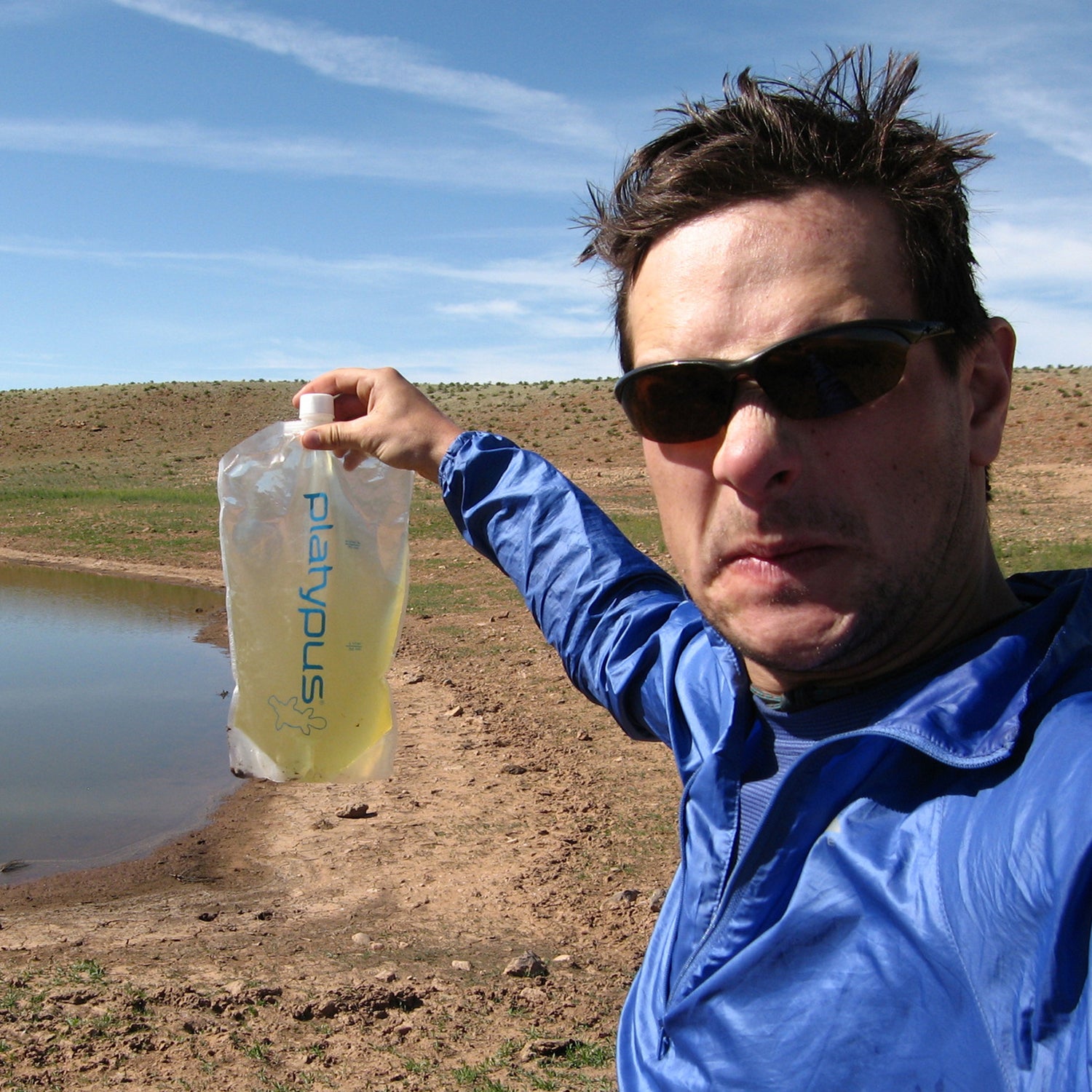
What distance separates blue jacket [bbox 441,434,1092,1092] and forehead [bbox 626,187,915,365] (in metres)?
0.43

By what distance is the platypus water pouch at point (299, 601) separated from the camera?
7.62ft

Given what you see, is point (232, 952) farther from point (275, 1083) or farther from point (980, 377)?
point (980, 377)

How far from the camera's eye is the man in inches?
41.5

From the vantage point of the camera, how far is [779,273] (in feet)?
4.58

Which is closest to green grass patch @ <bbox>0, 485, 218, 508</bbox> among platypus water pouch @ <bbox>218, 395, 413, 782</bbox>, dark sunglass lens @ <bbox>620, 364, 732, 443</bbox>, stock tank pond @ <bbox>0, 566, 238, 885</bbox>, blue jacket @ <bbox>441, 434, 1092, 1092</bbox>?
stock tank pond @ <bbox>0, 566, 238, 885</bbox>

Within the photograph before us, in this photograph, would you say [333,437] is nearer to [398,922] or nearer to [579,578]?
[579,578]

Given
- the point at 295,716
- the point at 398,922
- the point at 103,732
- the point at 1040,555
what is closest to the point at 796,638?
the point at 295,716

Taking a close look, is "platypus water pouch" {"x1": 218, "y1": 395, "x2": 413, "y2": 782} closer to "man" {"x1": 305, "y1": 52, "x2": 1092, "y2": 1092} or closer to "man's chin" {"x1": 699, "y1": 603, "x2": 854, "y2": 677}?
"man" {"x1": 305, "y1": 52, "x2": 1092, "y2": 1092}

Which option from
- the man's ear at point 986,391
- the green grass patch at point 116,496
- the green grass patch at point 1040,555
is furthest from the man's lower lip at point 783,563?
the green grass patch at point 116,496

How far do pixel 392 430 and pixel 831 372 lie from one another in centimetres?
116

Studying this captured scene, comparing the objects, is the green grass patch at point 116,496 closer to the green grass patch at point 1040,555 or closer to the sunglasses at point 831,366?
the green grass patch at point 1040,555

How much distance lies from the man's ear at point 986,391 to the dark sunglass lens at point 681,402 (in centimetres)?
32

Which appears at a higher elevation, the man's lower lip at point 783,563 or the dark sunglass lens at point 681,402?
the dark sunglass lens at point 681,402

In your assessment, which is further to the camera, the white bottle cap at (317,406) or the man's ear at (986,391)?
the white bottle cap at (317,406)
